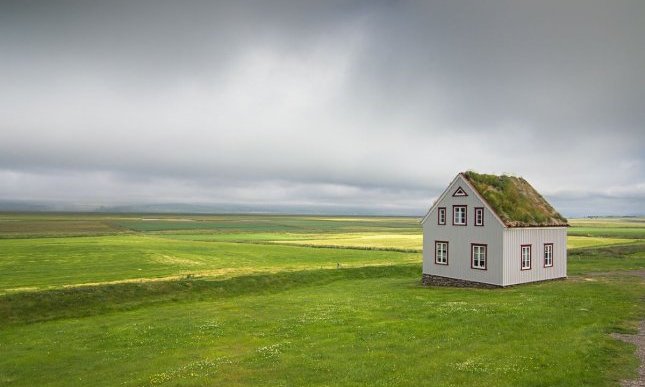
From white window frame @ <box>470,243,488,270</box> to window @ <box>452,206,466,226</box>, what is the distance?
2.79 meters

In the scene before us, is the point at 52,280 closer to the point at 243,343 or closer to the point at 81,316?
the point at 81,316

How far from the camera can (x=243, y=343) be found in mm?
26281

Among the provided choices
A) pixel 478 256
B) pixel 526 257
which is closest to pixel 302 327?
pixel 478 256

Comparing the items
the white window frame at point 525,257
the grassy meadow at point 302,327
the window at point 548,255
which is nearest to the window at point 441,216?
the grassy meadow at point 302,327

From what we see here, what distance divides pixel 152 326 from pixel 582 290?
36.2m

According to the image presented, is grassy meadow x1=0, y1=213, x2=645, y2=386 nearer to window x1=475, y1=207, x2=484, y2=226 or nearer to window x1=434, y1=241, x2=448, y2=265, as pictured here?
window x1=434, y1=241, x2=448, y2=265

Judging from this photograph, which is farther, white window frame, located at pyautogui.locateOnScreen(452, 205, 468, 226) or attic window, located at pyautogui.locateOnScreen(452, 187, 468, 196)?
attic window, located at pyautogui.locateOnScreen(452, 187, 468, 196)

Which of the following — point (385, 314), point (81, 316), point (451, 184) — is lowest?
point (81, 316)

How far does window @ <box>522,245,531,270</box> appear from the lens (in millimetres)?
45812

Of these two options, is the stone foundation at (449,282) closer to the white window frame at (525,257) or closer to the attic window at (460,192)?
the white window frame at (525,257)

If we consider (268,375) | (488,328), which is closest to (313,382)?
(268,375)

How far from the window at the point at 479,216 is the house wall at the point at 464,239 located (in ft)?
1.23

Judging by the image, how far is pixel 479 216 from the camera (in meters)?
46.5

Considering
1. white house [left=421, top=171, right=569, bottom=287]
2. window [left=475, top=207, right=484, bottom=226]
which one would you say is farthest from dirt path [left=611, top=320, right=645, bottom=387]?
window [left=475, top=207, right=484, bottom=226]
